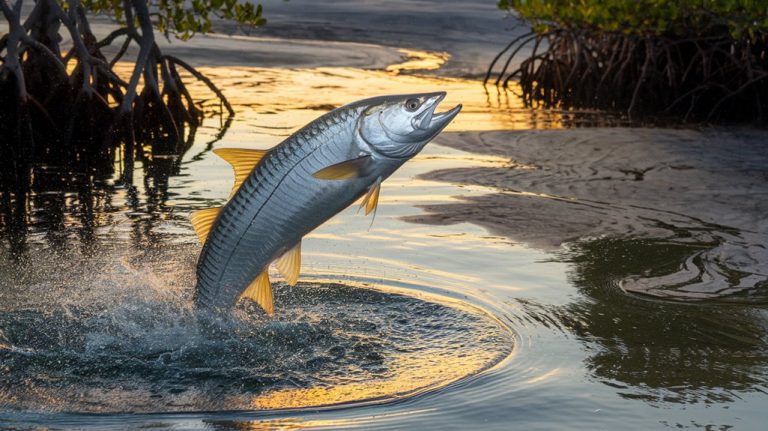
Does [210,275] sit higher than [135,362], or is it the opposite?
[210,275]

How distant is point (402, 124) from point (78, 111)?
7.18 meters

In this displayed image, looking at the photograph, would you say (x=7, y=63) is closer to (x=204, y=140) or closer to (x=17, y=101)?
(x=17, y=101)

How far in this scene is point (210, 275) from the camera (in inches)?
190

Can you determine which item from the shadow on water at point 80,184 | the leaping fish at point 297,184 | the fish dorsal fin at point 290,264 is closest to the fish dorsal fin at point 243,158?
the leaping fish at point 297,184

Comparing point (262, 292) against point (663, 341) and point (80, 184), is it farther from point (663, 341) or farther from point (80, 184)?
point (80, 184)

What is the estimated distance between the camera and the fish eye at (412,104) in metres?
4.25

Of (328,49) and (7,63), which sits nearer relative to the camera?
(7,63)

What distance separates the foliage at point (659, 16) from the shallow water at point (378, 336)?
18.6ft

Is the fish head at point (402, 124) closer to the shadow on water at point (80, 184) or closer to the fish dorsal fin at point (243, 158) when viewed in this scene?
the fish dorsal fin at point (243, 158)

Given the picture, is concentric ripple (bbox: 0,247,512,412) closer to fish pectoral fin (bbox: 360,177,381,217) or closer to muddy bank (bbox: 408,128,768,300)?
fish pectoral fin (bbox: 360,177,381,217)

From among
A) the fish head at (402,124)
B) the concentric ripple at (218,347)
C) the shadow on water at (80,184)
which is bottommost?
the shadow on water at (80,184)

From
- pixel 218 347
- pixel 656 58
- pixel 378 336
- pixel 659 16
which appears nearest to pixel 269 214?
pixel 218 347

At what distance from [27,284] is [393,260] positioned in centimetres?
186

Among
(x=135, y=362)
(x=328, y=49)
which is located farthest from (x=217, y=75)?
(x=135, y=362)
